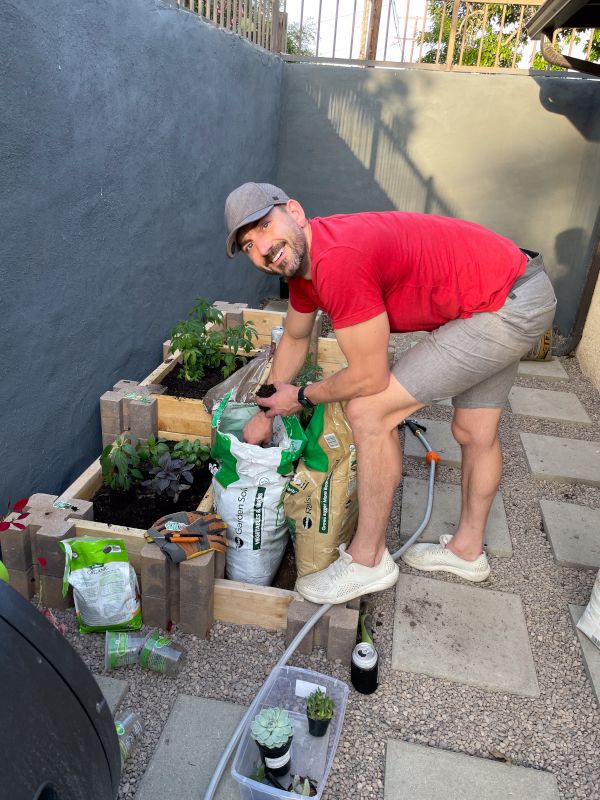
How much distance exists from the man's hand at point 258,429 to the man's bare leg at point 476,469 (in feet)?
2.58

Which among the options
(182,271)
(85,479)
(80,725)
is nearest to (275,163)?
(182,271)

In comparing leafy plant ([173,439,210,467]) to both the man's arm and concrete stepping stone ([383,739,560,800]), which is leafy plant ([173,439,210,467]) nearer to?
the man's arm

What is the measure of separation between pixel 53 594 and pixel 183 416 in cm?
115

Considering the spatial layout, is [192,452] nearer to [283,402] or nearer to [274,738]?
[283,402]

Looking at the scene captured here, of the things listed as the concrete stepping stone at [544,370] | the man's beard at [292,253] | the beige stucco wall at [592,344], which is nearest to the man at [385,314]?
the man's beard at [292,253]

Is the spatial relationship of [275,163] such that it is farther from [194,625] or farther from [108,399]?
[194,625]

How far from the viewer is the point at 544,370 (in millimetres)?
5348

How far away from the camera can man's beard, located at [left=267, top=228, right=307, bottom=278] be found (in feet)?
6.24

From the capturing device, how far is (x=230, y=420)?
8.41 feet

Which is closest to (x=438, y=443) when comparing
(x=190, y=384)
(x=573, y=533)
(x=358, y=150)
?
(x=573, y=533)

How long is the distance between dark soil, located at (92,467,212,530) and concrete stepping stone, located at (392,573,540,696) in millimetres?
1018

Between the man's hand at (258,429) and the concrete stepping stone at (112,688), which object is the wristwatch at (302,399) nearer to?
the man's hand at (258,429)

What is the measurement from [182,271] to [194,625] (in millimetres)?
2691

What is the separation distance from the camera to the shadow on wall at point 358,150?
6121mm
